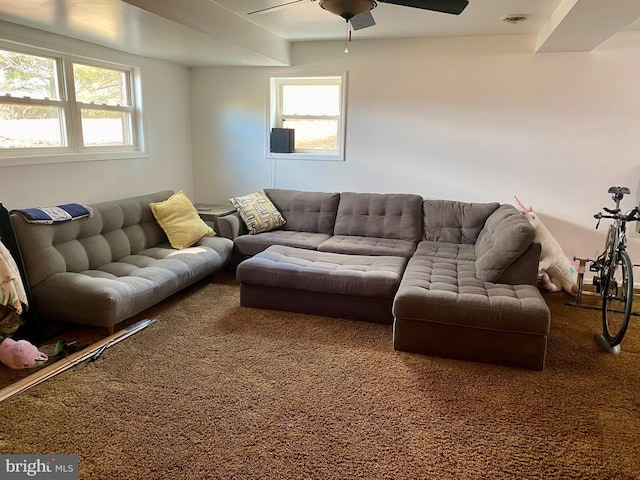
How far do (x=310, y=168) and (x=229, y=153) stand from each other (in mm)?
Result: 1032

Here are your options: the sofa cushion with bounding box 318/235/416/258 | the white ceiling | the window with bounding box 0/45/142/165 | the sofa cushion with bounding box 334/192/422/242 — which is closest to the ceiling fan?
the white ceiling

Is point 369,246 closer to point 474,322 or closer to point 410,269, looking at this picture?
point 410,269

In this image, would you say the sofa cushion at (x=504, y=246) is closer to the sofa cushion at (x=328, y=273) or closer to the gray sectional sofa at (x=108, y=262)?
the sofa cushion at (x=328, y=273)

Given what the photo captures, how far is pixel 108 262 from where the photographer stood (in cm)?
379

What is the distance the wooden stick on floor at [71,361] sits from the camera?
2498 mm

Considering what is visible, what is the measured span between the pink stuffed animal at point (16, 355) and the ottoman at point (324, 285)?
1.50 metres

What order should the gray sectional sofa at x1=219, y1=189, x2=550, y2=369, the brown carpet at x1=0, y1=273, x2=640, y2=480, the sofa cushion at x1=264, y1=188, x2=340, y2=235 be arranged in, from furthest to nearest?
the sofa cushion at x1=264, y1=188, x2=340, y2=235 < the gray sectional sofa at x1=219, y1=189, x2=550, y2=369 < the brown carpet at x1=0, y1=273, x2=640, y2=480

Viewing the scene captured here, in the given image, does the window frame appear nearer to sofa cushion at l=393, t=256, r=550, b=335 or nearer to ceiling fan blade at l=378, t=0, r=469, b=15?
ceiling fan blade at l=378, t=0, r=469, b=15

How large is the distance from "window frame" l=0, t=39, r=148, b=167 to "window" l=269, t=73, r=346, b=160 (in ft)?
4.79

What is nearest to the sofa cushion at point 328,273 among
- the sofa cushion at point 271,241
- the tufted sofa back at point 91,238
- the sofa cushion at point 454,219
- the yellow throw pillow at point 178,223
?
the sofa cushion at point 271,241

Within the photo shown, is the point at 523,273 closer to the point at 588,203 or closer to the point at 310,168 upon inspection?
the point at 588,203

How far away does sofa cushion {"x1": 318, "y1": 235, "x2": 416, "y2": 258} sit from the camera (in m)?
4.11

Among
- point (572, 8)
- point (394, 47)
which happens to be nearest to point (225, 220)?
point (394, 47)

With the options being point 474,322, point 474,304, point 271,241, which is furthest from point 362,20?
point 271,241
